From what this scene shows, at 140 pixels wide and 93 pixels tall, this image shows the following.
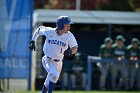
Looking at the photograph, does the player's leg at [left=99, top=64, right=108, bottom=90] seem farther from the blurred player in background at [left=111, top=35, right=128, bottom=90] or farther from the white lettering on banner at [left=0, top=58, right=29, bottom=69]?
the white lettering on banner at [left=0, top=58, right=29, bottom=69]

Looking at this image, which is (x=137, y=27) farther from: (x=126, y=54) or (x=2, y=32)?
(x=2, y=32)

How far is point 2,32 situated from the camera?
1691 centimetres

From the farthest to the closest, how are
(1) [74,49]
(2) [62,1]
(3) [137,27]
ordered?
(2) [62,1] < (3) [137,27] < (1) [74,49]

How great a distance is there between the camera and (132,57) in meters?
18.4

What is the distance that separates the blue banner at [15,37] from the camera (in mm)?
16828

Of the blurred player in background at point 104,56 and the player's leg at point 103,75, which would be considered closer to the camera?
the blurred player in background at point 104,56

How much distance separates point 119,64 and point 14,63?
3194mm

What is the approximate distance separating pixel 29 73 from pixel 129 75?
3.13 m

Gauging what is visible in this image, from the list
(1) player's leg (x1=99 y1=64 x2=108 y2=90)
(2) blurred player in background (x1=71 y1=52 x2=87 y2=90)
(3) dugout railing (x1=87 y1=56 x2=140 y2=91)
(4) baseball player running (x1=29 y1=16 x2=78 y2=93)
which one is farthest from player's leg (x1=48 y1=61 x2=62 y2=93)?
(2) blurred player in background (x1=71 y1=52 x2=87 y2=90)

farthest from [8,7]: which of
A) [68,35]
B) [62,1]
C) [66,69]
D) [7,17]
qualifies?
[62,1]

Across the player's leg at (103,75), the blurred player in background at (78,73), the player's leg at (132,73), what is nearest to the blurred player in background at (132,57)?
the player's leg at (132,73)

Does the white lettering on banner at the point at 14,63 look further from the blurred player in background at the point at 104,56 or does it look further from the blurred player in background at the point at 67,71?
the blurred player in background at the point at 104,56

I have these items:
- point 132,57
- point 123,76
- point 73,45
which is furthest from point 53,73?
point 123,76

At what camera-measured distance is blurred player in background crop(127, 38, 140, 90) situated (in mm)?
18312
